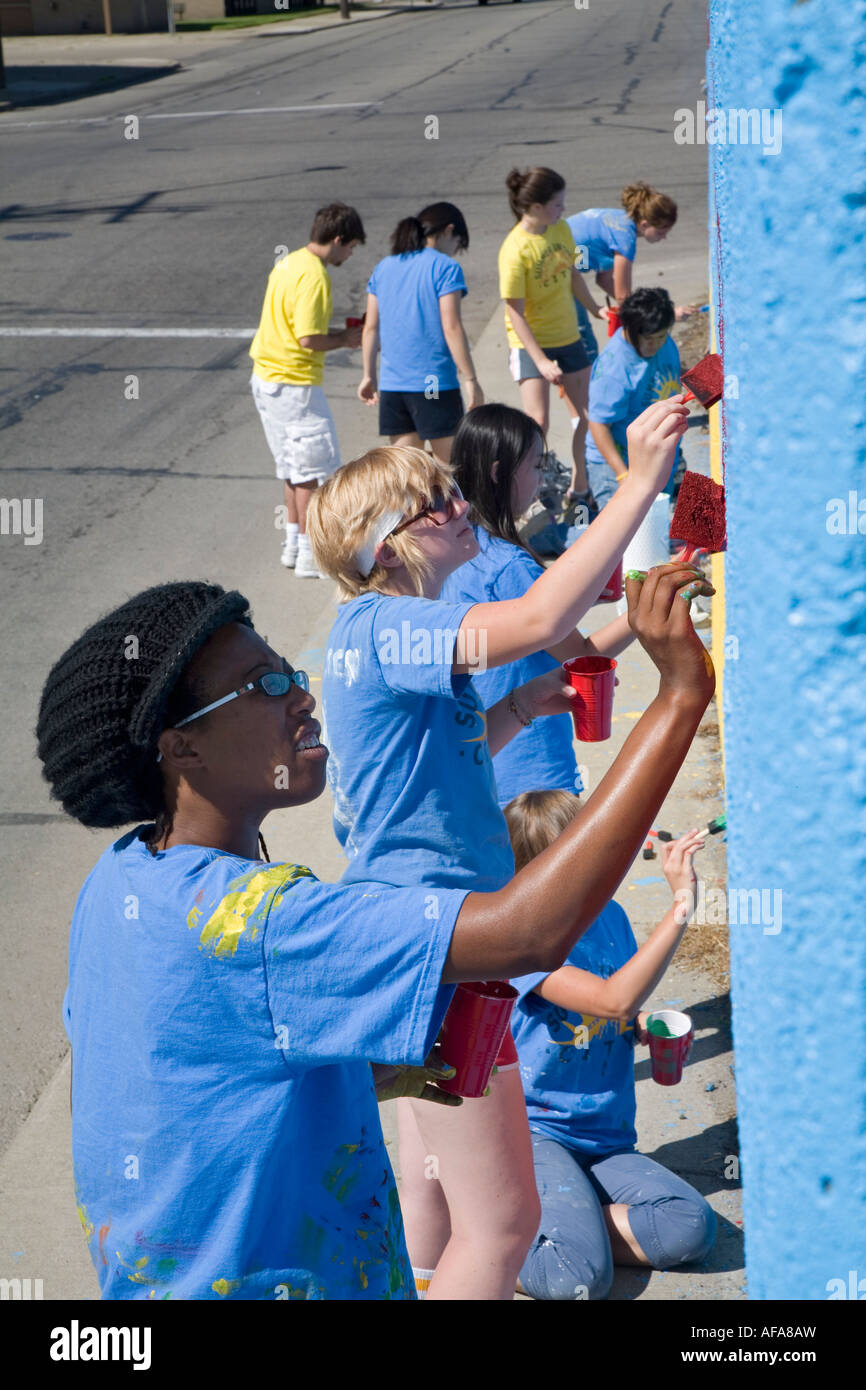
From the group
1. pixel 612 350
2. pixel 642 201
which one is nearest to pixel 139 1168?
pixel 612 350

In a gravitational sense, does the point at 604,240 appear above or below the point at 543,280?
above

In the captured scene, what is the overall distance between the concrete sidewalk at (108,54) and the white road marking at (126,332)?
17890mm

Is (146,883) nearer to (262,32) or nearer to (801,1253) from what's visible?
(801,1253)

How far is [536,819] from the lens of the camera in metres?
3.37

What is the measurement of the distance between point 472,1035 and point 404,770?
0.80 m

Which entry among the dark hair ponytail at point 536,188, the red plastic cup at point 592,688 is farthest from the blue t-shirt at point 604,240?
the red plastic cup at point 592,688

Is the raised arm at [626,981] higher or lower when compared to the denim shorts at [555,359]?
lower

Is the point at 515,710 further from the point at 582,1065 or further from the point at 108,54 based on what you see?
the point at 108,54

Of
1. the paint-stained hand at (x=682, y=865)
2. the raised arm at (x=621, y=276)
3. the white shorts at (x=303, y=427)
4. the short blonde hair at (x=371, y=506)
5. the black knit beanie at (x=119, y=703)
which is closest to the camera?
the black knit beanie at (x=119, y=703)

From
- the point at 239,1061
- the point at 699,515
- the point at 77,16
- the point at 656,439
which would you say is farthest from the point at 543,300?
the point at 77,16

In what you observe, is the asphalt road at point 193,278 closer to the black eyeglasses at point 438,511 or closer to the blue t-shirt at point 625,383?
the blue t-shirt at point 625,383

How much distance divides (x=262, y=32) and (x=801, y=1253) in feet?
145

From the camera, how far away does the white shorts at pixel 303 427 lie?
24.2ft

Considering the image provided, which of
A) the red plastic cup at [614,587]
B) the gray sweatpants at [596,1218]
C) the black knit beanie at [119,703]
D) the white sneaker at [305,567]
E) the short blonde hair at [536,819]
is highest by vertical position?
the white sneaker at [305,567]
